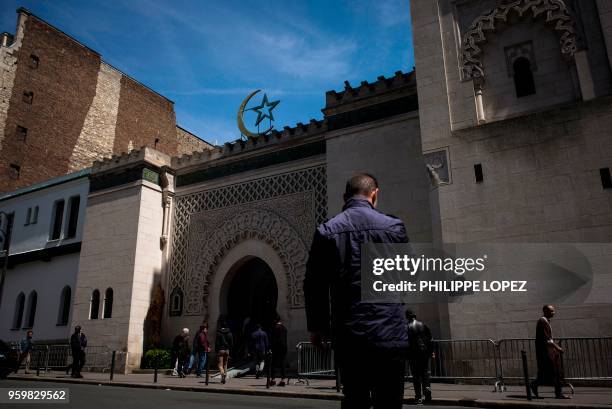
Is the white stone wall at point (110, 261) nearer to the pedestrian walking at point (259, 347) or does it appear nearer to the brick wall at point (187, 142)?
the pedestrian walking at point (259, 347)

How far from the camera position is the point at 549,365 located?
7.30m

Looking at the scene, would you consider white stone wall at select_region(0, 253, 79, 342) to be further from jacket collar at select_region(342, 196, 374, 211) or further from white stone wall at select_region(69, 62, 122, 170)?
jacket collar at select_region(342, 196, 374, 211)

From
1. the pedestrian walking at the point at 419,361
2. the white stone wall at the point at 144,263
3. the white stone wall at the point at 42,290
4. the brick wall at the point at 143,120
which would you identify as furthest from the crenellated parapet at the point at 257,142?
the brick wall at the point at 143,120

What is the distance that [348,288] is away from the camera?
2367 mm

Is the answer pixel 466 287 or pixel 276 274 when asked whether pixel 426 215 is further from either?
pixel 276 274

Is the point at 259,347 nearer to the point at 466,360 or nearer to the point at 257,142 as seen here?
the point at 466,360

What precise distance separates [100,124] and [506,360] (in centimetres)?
2569

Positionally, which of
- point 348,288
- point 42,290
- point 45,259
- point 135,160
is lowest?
point 348,288

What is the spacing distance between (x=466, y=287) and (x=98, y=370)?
12112 mm

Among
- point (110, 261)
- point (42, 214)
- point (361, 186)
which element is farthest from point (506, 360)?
point (42, 214)

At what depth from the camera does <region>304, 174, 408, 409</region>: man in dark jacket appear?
2250mm

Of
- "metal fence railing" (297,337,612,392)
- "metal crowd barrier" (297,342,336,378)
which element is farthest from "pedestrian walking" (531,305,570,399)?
"metal crowd barrier" (297,342,336,378)

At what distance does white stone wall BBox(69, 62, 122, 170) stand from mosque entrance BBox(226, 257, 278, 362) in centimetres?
1520

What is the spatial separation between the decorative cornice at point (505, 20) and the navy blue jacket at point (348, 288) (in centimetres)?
1003
